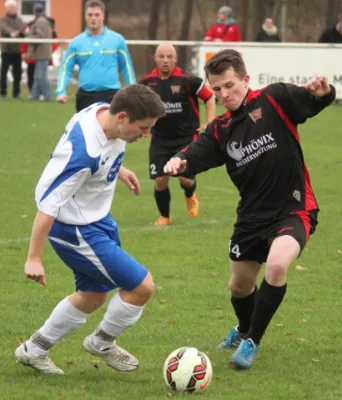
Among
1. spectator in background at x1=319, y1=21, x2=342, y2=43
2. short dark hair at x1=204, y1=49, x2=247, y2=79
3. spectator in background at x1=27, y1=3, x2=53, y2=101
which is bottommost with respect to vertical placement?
spectator in background at x1=27, y1=3, x2=53, y2=101

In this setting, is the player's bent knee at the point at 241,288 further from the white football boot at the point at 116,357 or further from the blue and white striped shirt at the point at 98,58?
the blue and white striped shirt at the point at 98,58

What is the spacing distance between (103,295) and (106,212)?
48 centimetres

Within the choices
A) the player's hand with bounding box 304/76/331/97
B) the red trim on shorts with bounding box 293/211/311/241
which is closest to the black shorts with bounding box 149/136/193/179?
the red trim on shorts with bounding box 293/211/311/241

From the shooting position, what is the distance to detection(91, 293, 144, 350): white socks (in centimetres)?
577

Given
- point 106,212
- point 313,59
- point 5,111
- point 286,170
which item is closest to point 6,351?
point 106,212

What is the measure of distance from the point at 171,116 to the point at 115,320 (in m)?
5.86

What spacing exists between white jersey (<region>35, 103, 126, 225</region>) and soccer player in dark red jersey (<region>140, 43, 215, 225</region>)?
550cm

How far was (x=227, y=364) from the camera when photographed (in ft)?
20.7

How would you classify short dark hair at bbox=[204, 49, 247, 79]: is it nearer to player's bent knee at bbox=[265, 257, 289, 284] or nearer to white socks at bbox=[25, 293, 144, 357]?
player's bent knee at bbox=[265, 257, 289, 284]

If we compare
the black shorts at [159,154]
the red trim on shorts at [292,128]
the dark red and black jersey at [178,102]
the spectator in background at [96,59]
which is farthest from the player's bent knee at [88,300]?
the spectator in background at [96,59]

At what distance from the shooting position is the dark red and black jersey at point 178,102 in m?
11.4

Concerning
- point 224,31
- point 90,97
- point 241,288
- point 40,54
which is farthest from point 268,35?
point 241,288

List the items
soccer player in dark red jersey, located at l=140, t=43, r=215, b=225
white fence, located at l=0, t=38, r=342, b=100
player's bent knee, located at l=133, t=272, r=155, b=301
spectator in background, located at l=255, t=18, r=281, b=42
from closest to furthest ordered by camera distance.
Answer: player's bent knee, located at l=133, t=272, r=155, b=301 < soccer player in dark red jersey, located at l=140, t=43, r=215, b=225 < white fence, located at l=0, t=38, r=342, b=100 < spectator in background, located at l=255, t=18, r=281, b=42

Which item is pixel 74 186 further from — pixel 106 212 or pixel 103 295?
pixel 103 295
